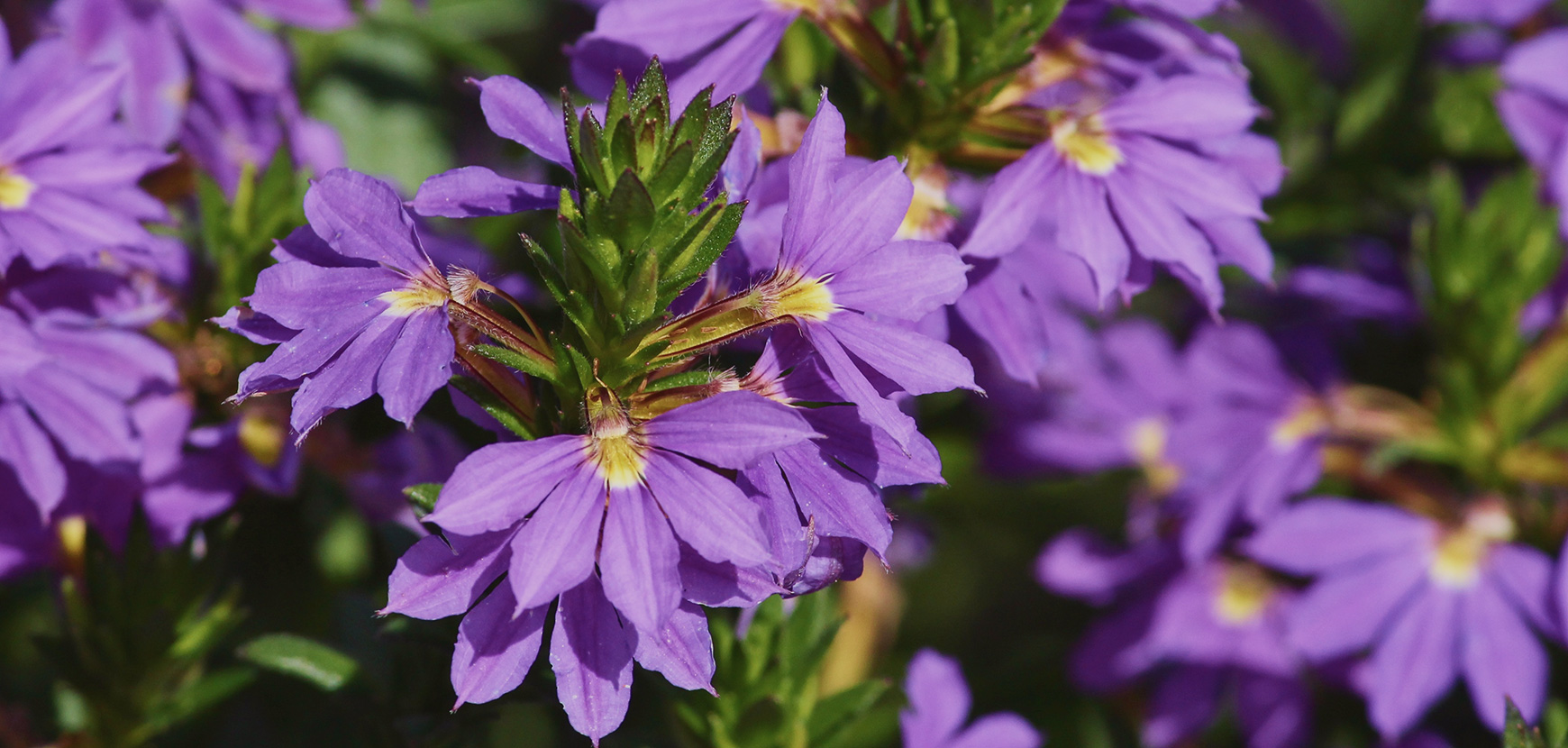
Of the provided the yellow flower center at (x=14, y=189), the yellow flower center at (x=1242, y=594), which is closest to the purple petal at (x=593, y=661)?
the yellow flower center at (x=14, y=189)

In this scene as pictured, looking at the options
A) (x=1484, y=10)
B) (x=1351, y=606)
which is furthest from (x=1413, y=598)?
(x=1484, y=10)

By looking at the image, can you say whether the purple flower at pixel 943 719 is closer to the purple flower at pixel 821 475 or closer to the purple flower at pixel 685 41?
the purple flower at pixel 821 475

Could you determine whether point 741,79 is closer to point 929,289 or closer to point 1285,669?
point 929,289

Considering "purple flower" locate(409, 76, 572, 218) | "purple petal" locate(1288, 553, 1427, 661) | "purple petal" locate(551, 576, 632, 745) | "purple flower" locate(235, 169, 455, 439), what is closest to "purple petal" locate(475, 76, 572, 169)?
"purple flower" locate(409, 76, 572, 218)

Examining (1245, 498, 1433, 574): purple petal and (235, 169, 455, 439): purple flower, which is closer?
(235, 169, 455, 439): purple flower

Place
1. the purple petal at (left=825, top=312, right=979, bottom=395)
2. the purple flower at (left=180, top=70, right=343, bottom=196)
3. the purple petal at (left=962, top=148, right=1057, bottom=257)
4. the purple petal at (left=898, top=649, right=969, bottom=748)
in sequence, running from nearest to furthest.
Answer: the purple petal at (left=825, top=312, right=979, bottom=395), the purple petal at (left=962, top=148, right=1057, bottom=257), the purple petal at (left=898, top=649, right=969, bottom=748), the purple flower at (left=180, top=70, right=343, bottom=196)

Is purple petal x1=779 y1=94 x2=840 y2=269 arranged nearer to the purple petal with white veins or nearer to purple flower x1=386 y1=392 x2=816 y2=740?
purple flower x1=386 y1=392 x2=816 y2=740
